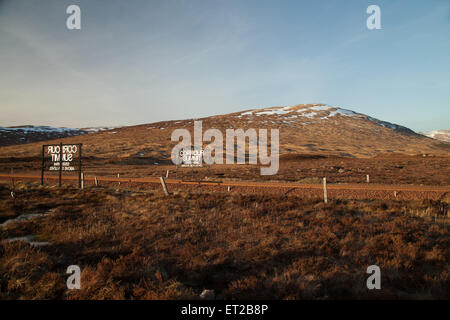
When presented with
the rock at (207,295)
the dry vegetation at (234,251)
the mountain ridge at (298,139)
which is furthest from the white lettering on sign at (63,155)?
the mountain ridge at (298,139)

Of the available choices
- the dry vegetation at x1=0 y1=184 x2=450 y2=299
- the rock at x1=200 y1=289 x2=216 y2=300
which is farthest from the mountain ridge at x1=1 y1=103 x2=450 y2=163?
the rock at x1=200 y1=289 x2=216 y2=300

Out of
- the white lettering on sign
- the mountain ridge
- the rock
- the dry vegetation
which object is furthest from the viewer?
the mountain ridge

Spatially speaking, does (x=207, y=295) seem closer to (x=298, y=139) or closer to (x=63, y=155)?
(x=63, y=155)

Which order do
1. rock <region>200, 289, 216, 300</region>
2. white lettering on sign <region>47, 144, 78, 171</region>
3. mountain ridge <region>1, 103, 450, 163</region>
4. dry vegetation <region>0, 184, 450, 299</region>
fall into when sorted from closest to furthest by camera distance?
rock <region>200, 289, 216, 300</region>
dry vegetation <region>0, 184, 450, 299</region>
white lettering on sign <region>47, 144, 78, 171</region>
mountain ridge <region>1, 103, 450, 163</region>

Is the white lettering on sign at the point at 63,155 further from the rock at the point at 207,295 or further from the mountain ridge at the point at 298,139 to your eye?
the mountain ridge at the point at 298,139

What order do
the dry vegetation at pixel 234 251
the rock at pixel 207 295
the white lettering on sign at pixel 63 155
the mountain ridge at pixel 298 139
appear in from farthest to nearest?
the mountain ridge at pixel 298 139
the white lettering on sign at pixel 63 155
the dry vegetation at pixel 234 251
the rock at pixel 207 295

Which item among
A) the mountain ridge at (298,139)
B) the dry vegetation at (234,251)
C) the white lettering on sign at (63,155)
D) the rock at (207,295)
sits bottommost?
the rock at (207,295)

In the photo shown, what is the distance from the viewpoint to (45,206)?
38.7 ft

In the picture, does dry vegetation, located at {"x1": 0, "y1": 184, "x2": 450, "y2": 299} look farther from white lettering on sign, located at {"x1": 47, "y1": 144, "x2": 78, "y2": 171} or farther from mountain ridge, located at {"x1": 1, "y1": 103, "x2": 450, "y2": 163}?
mountain ridge, located at {"x1": 1, "y1": 103, "x2": 450, "y2": 163}

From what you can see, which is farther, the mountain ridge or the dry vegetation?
the mountain ridge

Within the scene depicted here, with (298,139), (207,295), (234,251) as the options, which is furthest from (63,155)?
(298,139)

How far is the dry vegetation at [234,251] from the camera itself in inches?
190

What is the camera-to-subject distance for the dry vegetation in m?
4.82
